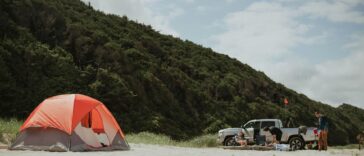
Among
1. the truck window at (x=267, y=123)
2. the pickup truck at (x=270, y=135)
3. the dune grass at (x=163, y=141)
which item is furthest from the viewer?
the truck window at (x=267, y=123)

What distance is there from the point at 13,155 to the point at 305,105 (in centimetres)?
4817

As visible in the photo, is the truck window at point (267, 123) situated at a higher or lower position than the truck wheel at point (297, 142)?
higher

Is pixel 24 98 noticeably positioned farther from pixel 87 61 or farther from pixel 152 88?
pixel 152 88

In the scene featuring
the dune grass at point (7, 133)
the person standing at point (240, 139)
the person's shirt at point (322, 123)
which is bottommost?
the dune grass at point (7, 133)

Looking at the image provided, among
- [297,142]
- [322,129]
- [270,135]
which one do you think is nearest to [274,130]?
[270,135]

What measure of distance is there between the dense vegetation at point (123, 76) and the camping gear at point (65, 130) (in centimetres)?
1187

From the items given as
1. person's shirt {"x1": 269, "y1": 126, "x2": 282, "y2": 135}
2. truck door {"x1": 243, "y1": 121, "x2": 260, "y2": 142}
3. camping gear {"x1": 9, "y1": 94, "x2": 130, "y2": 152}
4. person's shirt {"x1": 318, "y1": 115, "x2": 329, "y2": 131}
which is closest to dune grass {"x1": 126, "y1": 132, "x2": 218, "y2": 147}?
truck door {"x1": 243, "y1": 121, "x2": 260, "y2": 142}

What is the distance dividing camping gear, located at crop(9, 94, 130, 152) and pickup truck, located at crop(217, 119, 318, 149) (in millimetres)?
7793

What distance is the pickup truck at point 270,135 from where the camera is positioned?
22.4 metres

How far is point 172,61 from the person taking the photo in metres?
47.4

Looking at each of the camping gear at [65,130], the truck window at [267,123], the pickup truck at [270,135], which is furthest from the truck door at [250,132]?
the camping gear at [65,130]

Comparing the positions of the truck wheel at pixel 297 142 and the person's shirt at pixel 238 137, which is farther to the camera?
the truck wheel at pixel 297 142

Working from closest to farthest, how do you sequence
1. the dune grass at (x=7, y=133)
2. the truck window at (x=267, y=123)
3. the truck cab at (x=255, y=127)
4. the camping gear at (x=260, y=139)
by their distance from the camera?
the dune grass at (x=7, y=133), the camping gear at (x=260, y=139), the truck cab at (x=255, y=127), the truck window at (x=267, y=123)

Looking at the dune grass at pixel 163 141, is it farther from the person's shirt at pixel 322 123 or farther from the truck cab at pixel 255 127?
the person's shirt at pixel 322 123
